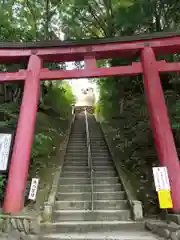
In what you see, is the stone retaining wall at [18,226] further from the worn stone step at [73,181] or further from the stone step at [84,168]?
the stone step at [84,168]

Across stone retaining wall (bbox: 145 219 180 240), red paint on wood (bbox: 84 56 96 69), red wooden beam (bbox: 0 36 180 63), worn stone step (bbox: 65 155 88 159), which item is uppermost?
red wooden beam (bbox: 0 36 180 63)

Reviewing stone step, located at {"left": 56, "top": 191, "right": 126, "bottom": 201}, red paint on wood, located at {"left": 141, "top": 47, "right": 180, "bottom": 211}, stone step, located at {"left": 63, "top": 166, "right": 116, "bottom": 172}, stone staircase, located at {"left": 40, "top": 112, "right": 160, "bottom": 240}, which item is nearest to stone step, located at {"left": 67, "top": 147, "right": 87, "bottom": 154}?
stone staircase, located at {"left": 40, "top": 112, "right": 160, "bottom": 240}

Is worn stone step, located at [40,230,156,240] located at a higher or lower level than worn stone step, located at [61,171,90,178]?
lower

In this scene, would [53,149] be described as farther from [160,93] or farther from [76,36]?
[76,36]

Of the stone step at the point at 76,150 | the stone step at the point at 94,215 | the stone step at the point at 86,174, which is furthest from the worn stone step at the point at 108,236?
the stone step at the point at 76,150

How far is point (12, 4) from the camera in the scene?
53.7 ft

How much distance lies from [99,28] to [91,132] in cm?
677

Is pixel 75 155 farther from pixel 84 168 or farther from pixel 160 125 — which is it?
pixel 160 125

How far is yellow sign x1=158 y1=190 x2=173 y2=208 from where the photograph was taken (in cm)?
665

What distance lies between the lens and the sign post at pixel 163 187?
6676mm

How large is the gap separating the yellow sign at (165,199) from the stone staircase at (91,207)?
819 mm

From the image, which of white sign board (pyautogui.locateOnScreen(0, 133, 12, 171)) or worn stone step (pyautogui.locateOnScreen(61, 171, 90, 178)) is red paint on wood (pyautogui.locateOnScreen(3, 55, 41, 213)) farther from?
worn stone step (pyautogui.locateOnScreen(61, 171, 90, 178))

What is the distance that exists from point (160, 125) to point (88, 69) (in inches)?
112

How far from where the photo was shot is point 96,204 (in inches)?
327
